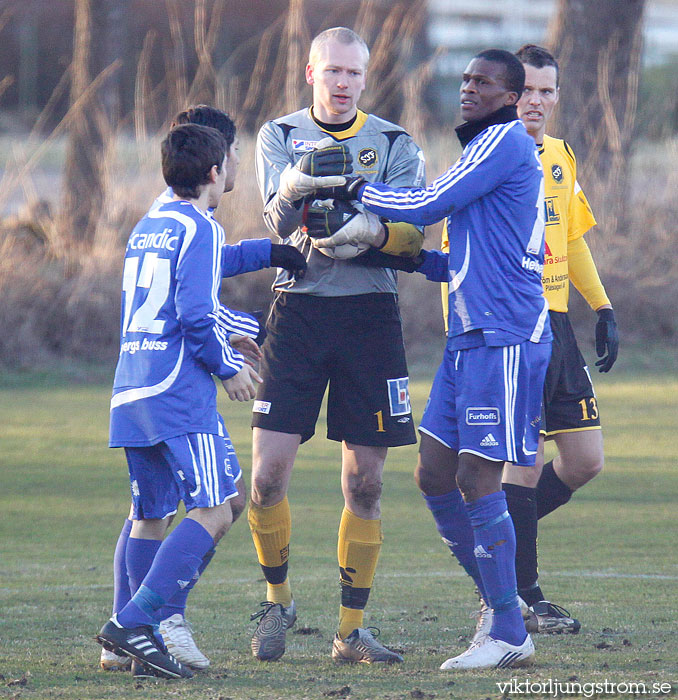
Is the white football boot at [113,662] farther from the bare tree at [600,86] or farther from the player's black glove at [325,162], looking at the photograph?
the bare tree at [600,86]

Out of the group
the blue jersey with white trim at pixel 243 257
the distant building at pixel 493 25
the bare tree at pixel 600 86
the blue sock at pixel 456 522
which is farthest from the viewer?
the distant building at pixel 493 25

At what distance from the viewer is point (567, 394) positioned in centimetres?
536

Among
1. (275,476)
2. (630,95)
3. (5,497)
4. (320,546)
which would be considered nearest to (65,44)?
(630,95)

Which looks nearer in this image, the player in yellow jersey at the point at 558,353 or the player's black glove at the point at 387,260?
the player's black glove at the point at 387,260

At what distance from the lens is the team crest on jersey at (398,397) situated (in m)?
4.72

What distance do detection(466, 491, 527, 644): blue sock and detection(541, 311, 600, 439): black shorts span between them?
107 cm

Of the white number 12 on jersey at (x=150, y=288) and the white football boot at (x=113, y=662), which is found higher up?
the white number 12 on jersey at (x=150, y=288)

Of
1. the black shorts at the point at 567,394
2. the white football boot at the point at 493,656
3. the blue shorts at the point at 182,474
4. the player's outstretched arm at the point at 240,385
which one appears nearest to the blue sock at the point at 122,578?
the blue shorts at the point at 182,474

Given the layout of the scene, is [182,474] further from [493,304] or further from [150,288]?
[493,304]

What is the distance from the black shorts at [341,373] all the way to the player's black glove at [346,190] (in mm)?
425

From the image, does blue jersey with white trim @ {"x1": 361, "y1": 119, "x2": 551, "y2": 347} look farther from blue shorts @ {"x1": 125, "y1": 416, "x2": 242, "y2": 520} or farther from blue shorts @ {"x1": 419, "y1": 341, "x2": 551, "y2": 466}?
blue shorts @ {"x1": 125, "y1": 416, "x2": 242, "y2": 520}

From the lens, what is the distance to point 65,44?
28625 millimetres

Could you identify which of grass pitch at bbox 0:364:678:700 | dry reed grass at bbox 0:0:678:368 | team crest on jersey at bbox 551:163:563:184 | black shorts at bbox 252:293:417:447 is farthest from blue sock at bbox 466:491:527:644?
dry reed grass at bbox 0:0:678:368

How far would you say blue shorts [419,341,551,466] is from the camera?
4301 millimetres
